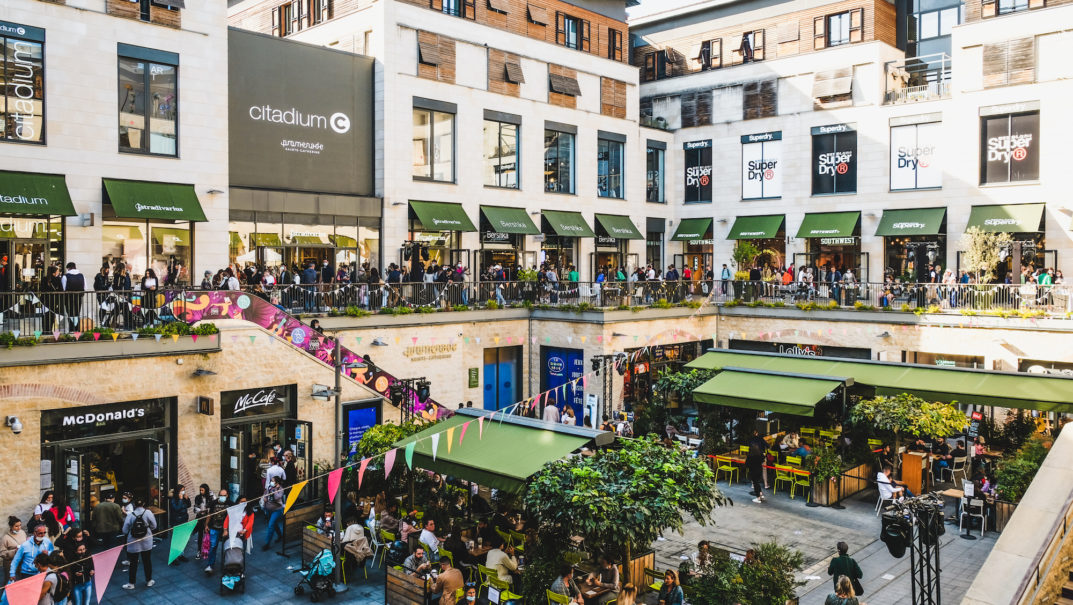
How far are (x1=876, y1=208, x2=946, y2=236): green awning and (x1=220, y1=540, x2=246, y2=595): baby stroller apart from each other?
2835 cm

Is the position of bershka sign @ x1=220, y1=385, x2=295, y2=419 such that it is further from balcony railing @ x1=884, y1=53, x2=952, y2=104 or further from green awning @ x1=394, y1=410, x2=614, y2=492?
balcony railing @ x1=884, y1=53, x2=952, y2=104

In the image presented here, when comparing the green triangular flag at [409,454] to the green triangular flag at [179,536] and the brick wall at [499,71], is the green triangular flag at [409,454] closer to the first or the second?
the green triangular flag at [179,536]

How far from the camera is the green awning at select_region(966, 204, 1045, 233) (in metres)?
30.4

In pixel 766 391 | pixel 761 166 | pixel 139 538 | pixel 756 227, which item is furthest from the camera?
pixel 761 166

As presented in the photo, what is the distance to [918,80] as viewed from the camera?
3616cm

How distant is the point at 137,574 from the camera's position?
16.0m

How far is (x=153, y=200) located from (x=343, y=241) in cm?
699

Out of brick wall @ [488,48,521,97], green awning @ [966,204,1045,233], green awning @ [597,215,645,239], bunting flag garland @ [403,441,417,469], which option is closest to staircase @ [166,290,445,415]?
bunting flag garland @ [403,441,417,469]

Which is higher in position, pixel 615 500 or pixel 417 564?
pixel 615 500

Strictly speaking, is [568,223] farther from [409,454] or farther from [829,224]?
[409,454]

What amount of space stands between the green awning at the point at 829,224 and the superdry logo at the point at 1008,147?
5495 millimetres

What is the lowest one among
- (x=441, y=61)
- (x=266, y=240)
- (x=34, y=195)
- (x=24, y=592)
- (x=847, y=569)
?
(x=847, y=569)

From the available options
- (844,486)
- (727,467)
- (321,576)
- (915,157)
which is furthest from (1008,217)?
(321,576)

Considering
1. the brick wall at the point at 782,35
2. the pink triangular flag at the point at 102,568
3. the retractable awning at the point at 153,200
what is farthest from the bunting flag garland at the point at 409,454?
the brick wall at the point at 782,35
